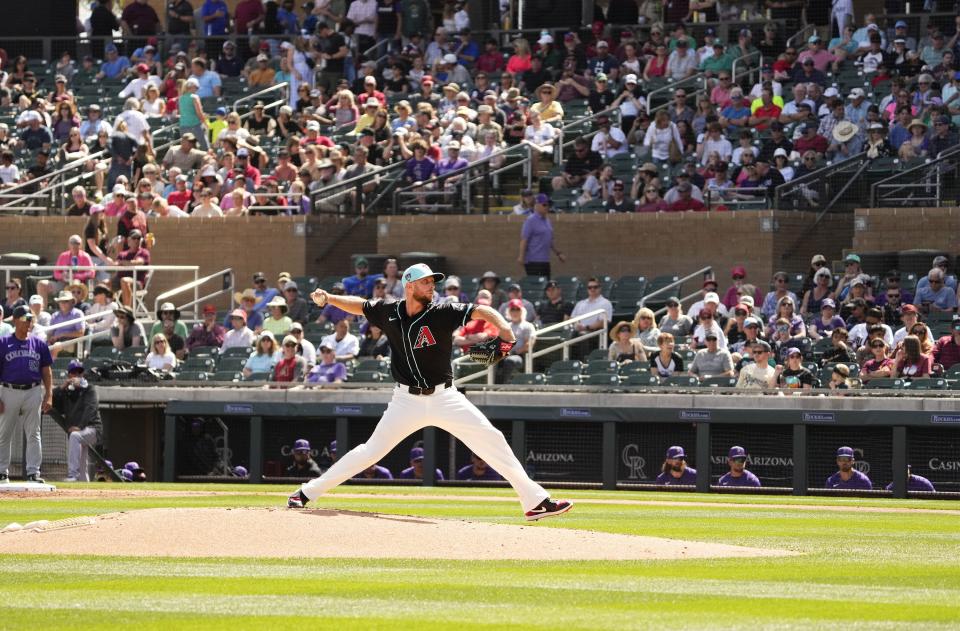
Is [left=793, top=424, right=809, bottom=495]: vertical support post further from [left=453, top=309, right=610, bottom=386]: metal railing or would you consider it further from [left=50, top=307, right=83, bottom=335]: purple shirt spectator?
[left=50, top=307, right=83, bottom=335]: purple shirt spectator

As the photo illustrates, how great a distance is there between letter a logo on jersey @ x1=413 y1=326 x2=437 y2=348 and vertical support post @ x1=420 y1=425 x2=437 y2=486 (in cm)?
853

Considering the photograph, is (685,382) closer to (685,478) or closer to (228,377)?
(685,478)

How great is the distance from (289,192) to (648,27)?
724 centimetres

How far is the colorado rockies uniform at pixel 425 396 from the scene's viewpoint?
37.0ft

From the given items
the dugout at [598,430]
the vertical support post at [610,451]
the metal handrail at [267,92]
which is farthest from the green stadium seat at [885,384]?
the metal handrail at [267,92]

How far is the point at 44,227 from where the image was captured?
88.8 ft

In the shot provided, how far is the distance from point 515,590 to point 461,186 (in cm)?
1785

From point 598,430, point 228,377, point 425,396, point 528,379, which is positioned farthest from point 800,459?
point 425,396

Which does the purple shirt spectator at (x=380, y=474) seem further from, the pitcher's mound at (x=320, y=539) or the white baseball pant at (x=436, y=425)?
the pitcher's mound at (x=320, y=539)

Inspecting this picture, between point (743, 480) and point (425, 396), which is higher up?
point (425, 396)

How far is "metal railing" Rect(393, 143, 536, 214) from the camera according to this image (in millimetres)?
25609

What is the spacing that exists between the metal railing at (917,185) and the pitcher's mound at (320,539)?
12.8m

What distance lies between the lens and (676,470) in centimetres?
1903

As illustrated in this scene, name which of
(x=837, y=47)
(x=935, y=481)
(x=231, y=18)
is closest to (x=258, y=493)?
(x=935, y=481)
